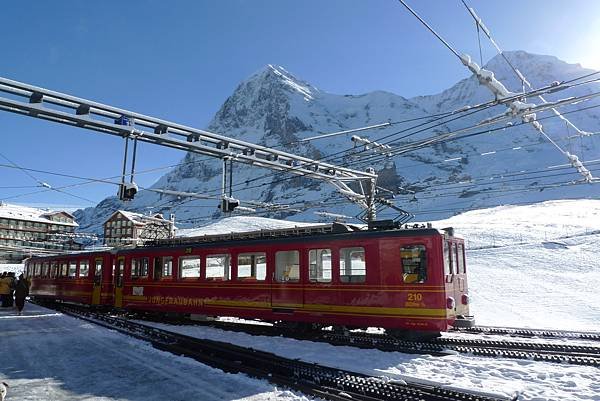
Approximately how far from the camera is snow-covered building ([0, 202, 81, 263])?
72438 millimetres

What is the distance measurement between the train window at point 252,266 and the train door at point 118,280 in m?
7.62

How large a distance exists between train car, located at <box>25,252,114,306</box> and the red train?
228 centimetres

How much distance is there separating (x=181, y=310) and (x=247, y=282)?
3739mm

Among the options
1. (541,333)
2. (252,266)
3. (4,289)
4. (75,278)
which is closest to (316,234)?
(252,266)

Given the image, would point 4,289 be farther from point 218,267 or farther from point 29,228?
point 29,228

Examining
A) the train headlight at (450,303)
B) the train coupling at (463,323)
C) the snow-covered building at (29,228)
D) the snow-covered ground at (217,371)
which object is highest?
the snow-covered building at (29,228)

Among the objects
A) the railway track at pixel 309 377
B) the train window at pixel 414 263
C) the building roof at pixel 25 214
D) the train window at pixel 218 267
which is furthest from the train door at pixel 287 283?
the building roof at pixel 25 214

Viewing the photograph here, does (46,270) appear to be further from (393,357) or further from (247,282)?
(393,357)

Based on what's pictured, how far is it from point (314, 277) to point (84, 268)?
1505 centimetres

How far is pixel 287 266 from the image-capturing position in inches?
527

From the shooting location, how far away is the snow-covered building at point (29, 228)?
7244 centimetres

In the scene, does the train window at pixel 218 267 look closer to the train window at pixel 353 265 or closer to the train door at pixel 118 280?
the train window at pixel 353 265

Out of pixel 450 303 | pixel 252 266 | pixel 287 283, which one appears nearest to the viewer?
pixel 450 303

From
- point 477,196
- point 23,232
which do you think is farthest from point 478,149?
point 23,232
